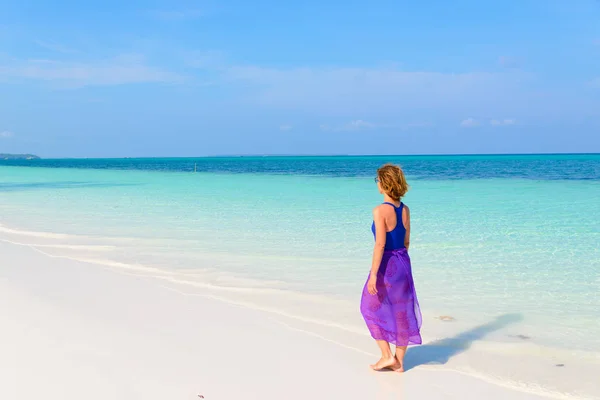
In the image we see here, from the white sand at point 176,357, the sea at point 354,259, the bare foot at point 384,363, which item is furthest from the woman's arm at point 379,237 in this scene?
the sea at point 354,259

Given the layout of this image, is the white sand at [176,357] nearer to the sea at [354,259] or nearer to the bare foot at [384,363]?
the bare foot at [384,363]

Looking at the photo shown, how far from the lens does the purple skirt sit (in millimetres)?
3850

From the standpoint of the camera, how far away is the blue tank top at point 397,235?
3.80m

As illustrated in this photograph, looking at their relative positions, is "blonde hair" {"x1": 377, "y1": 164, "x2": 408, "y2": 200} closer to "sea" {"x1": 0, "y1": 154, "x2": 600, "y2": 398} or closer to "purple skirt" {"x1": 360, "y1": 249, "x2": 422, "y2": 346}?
"purple skirt" {"x1": 360, "y1": 249, "x2": 422, "y2": 346}

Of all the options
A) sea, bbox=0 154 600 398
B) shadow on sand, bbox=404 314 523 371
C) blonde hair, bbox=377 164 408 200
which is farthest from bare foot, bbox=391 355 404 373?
blonde hair, bbox=377 164 408 200

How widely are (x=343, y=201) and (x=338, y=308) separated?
12.3 meters

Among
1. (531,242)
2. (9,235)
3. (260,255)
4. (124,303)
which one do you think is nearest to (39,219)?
(9,235)

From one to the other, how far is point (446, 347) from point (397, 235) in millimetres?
1286

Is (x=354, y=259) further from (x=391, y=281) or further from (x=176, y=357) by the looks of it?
(x=176, y=357)

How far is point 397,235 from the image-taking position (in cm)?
384

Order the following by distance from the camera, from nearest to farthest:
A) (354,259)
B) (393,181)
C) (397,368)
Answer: (393,181), (397,368), (354,259)

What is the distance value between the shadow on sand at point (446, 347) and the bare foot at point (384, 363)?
190mm

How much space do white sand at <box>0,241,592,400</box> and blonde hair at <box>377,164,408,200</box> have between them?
128 centimetres

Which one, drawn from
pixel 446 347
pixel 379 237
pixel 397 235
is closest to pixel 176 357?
pixel 379 237
